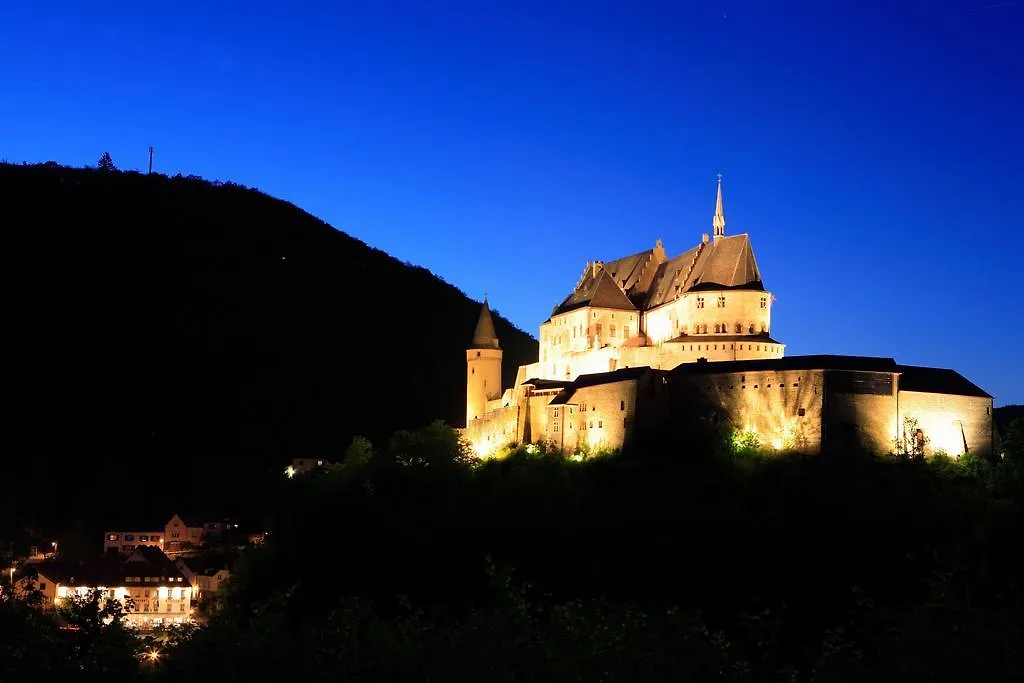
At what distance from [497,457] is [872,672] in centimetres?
4633

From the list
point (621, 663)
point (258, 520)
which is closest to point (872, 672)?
point (621, 663)

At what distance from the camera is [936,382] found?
59.8 meters

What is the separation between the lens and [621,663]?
79.4ft

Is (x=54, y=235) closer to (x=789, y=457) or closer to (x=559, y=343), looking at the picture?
(x=559, y=343)

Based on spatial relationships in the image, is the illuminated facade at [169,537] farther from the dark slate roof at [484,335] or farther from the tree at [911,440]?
the tree at [911,440]

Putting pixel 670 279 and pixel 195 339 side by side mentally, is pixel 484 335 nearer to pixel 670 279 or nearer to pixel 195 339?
pixel 670 279

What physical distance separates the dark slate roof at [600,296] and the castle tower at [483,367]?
4.77 m

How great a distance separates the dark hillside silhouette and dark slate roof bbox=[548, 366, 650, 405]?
1606 inches

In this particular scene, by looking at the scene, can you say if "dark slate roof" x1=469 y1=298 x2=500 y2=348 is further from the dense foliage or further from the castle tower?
the dense foliage

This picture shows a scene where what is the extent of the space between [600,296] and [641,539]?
73.7 ft

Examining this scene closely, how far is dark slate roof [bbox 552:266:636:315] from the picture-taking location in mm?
75562

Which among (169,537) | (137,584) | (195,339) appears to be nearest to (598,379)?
(137,584)

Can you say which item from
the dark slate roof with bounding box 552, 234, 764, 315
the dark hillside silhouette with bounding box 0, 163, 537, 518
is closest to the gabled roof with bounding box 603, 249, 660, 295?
the dark slate roof with bounding box 552, 234, 764, 315

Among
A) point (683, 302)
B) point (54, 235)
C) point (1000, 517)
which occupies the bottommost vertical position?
point (1000, 517)
